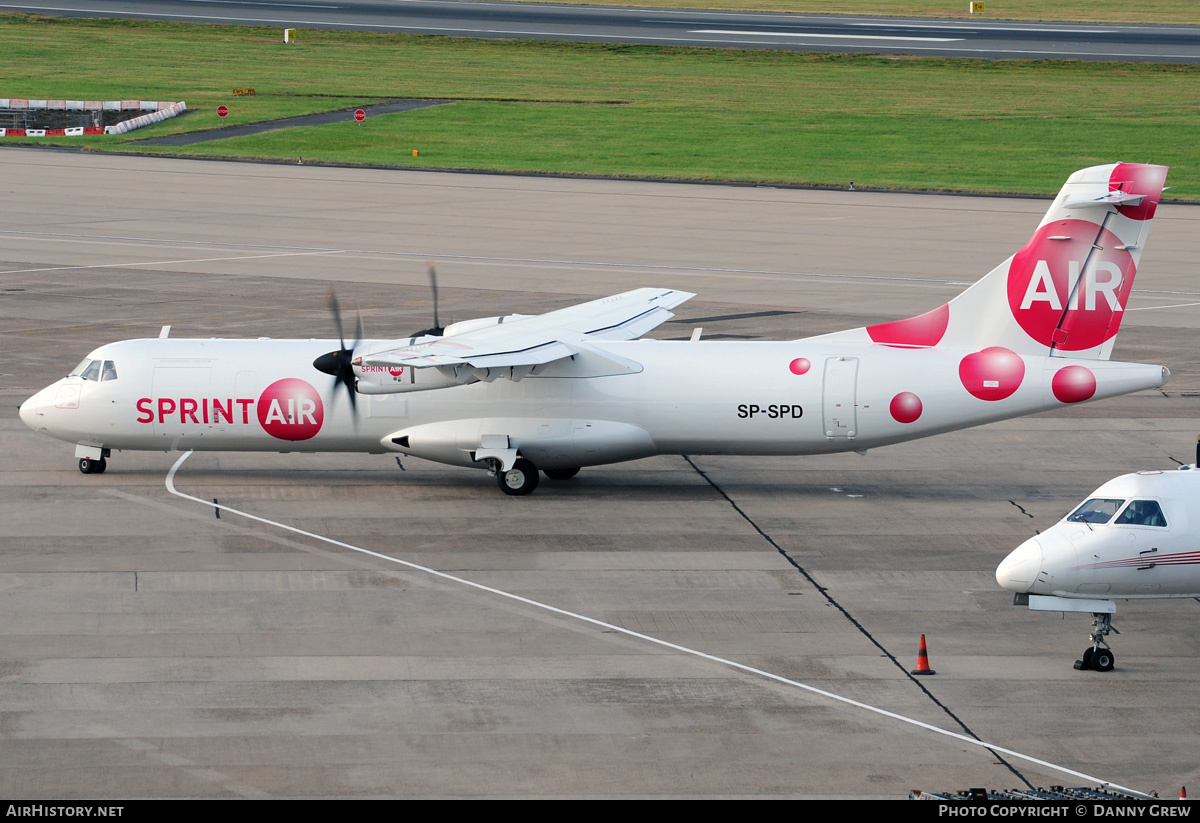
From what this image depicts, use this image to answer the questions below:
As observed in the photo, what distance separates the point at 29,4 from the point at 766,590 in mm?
131916

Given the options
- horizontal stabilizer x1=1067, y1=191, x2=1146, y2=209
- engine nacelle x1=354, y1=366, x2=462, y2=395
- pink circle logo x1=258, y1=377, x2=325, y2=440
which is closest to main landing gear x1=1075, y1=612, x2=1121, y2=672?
horizontal stabilizer x1=1067, y1=191, x2=1146, y2=209

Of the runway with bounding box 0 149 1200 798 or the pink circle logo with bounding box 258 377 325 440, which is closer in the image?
the runway with bounding box 0 149 1200 798

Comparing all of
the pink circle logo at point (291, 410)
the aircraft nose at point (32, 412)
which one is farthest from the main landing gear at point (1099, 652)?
the aircraft nose at point (32, 412)

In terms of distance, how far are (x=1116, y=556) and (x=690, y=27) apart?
373 feet

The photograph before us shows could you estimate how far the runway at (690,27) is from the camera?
115125 mm

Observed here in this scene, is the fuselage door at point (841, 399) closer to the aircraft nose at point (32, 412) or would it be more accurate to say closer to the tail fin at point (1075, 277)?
the tail fin at point (1075, 277)

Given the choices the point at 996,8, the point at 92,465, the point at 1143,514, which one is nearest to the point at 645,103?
the point at 996,8

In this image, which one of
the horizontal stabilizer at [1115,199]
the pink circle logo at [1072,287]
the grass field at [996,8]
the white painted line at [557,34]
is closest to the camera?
the horizontal stabilizer at [1115,199]

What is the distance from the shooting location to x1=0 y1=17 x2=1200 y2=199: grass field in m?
80.8

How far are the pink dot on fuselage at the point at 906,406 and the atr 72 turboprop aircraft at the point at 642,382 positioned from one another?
4 centimetres

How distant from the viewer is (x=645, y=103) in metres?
98.2

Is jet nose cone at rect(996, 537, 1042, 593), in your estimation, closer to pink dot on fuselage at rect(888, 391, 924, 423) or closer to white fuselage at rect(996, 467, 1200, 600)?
white fuselage at rect(996, 467, 1200, 600)

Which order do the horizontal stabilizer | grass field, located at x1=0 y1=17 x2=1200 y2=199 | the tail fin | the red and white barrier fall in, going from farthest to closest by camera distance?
1. the red and white barrier
2. grass field, located at x1=0 y1=17 x2=1200 y2=199
3. the tail fin
4. the horizontal stabilizer
